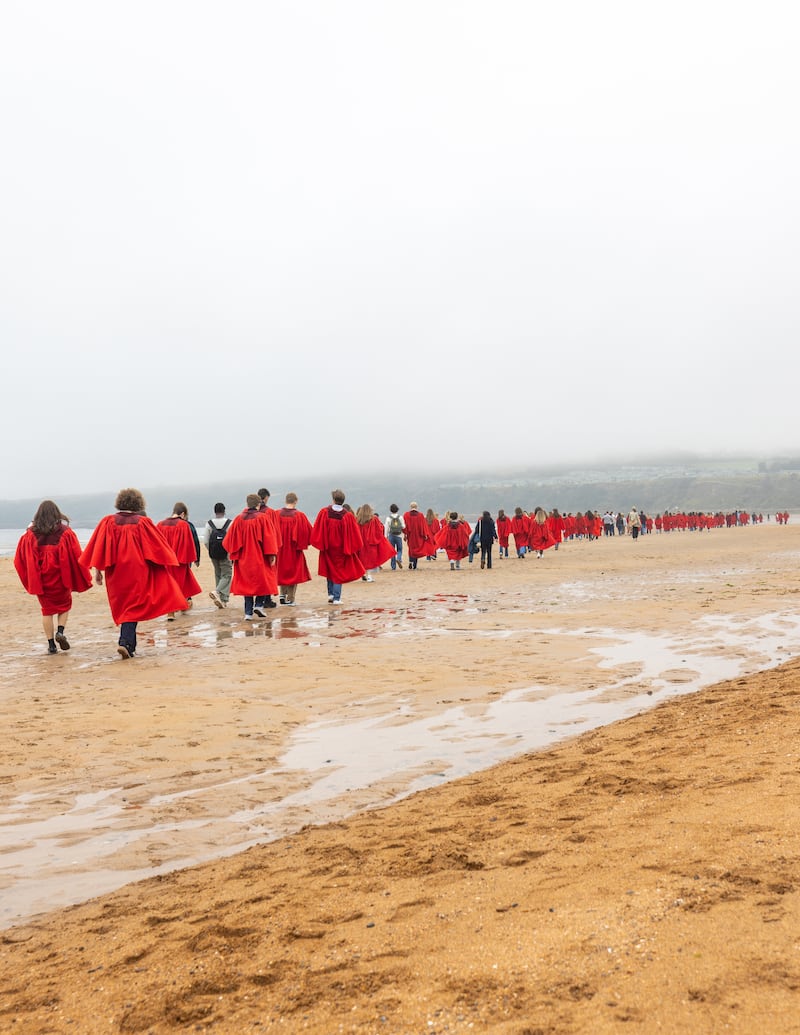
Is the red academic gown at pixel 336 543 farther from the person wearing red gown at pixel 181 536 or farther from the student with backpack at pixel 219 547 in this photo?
the person wearing red gown at pixel 181 536

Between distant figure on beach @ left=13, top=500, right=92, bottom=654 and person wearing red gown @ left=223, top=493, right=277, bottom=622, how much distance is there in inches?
111

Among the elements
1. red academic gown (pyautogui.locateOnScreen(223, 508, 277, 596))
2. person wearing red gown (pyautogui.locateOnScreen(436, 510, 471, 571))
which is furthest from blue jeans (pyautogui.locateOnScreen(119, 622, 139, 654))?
person wearing red gown (pyautogui.locateOnScreen(436, 510, 471, 571))

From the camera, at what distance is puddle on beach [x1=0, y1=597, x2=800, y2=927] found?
13.7 ft

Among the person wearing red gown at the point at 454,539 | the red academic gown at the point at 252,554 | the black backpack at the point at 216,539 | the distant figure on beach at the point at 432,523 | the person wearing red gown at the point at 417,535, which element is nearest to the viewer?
the red academic gown at the point at 252,554

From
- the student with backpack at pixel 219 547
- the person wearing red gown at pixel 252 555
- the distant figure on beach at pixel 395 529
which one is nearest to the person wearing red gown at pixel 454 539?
the distant figure on beach at pixel 395 529

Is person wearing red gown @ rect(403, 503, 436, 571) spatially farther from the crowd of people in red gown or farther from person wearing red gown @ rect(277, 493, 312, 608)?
person wearing red gown @ rect(277, 493, 312, 608)

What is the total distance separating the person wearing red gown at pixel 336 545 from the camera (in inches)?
635

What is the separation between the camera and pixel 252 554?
13922 mm

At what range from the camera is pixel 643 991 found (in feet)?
7.53

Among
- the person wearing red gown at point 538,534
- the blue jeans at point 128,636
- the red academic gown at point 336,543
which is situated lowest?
the person wearing red gown at point 538,534

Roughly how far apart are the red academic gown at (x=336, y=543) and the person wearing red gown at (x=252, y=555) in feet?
6.83

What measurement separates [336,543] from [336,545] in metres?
0.06

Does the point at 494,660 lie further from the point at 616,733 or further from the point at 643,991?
the point at 643,991

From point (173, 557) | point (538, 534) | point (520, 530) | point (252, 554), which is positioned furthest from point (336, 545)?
point (538, 534)
